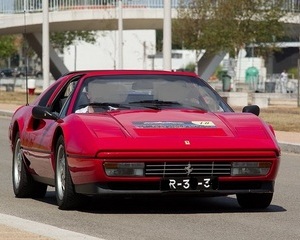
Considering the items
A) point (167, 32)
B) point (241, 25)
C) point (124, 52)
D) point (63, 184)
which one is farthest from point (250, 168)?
point (124, 52)

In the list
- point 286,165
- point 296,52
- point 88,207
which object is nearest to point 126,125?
point 88,207

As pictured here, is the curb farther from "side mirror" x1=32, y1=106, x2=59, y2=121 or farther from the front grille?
the front grille

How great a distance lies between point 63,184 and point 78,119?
71 cm

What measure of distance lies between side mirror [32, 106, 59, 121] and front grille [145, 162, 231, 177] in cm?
163

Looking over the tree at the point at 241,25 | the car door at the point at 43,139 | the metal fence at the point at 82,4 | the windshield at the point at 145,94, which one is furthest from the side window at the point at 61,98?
the metal fence at the point at 82,4

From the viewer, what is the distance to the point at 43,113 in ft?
40.4

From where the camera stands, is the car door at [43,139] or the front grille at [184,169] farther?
the car door at [43,139]

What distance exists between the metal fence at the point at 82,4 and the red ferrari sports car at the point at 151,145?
161ft

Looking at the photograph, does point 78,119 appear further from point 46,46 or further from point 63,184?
point 46,46

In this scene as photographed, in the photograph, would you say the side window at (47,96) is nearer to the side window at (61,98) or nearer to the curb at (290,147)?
the side window at (61,98)

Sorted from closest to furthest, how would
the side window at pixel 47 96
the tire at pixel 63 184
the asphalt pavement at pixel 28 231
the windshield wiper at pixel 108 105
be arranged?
the asphalt pavement at pixel 28 231, the tire at pixel 63 184, the windshield wiper at pixel 108 105, the side window at pixel 47 96

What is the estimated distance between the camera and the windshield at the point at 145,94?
12281 mm

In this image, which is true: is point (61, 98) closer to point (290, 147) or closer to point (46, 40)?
point (290, 147)

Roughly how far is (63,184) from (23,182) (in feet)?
5.54
